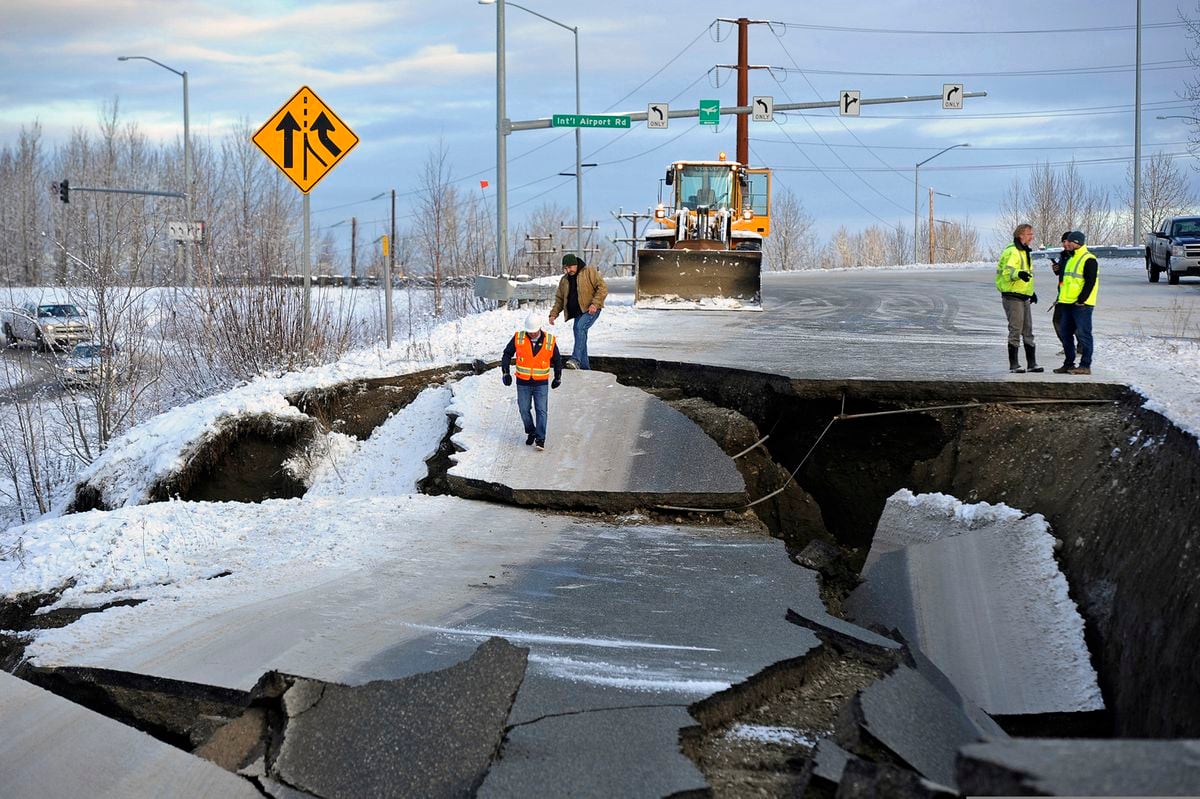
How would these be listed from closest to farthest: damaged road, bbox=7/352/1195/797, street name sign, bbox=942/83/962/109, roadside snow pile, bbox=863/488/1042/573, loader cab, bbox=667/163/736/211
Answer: damaged road, bbox=7/352/1195/797
roadside snow pile, bbox=863/488/1042/573
loader cab, bbox=667/163/736/211
street name sign, bbox=942/83/962/109

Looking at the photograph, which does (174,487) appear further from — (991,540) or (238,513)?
(991,540)

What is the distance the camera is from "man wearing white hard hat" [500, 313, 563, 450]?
36.1ft

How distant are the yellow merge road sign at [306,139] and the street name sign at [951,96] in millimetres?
20178

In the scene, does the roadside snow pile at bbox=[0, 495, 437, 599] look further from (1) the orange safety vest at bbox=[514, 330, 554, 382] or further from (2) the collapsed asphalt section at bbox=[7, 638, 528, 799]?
(2) the collapsed asphalt section at bbox=[7, 638, 528, 799]

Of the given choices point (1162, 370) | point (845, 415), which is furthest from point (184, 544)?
point (1162, 370)

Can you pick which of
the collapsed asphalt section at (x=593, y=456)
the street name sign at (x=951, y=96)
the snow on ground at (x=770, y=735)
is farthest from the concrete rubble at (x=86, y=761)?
the street name sign at (x=951, y=96)

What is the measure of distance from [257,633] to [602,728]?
2.38m

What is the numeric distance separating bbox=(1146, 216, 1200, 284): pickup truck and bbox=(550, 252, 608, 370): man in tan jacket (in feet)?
68.3

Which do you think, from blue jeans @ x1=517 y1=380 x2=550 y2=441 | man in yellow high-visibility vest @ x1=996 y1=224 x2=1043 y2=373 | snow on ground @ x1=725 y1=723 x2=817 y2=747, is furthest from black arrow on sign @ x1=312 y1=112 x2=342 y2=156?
snow on ground @ x1=725 y1=723 x2=817 y2=747

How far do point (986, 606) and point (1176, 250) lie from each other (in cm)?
2498

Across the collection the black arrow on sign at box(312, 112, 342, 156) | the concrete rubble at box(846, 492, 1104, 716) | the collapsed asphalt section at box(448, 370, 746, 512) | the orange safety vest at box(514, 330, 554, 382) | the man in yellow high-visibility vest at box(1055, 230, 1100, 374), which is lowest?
the concrete rubble at box(846, 492, 1104, 716)

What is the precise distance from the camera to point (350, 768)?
14.9 ft

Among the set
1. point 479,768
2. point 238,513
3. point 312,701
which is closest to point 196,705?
point 312,701

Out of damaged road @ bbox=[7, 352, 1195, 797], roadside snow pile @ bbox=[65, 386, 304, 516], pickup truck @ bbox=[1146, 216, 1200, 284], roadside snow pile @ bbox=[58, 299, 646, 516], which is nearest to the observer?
damaged road @ bbox=[7, 352, 1195, 797]
